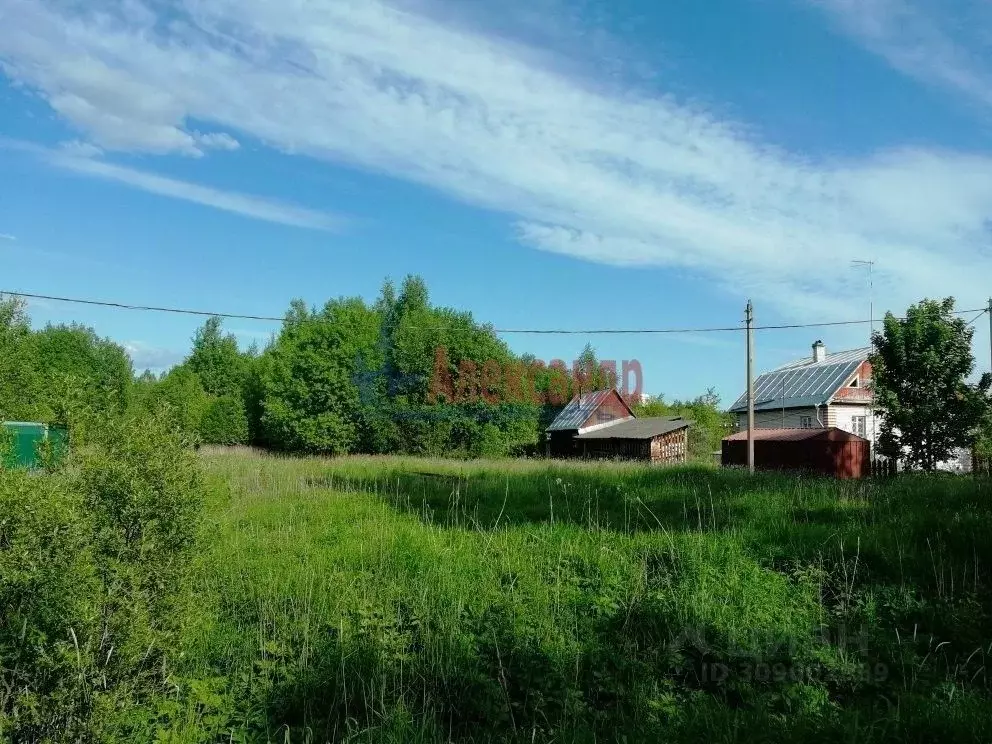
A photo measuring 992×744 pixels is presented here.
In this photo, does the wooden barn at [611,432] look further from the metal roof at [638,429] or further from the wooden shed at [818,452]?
the wooden shed at [818,452]

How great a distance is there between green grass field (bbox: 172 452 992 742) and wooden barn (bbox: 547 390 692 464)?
881 inches

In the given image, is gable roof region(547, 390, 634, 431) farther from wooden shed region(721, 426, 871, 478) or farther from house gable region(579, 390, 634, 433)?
wooden shed region(721, 426, 871, 478)

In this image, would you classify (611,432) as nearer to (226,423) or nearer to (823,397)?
(823,397)

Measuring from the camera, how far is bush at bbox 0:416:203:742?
152 inches

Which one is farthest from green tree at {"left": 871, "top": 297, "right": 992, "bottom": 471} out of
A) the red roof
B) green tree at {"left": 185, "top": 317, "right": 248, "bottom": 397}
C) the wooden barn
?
green tree at {"left": 185, "top": 317, "right": 248, "bottom": 397}

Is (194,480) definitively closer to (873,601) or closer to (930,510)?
(873,601)

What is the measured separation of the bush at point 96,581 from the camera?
3871mm

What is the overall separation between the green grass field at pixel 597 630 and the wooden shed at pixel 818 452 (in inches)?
459

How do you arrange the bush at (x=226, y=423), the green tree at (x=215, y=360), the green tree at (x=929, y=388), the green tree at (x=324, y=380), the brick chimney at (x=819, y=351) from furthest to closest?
1. the green tree at (x=215, y=360)
2. the bush at (x=226, y=423)
3. the green tree at (x=324, y=380)
4. the brick chimney at (x=819, y=351)
5. the green tree at (x=929, y=388)

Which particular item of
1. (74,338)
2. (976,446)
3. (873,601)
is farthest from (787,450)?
(74,338)

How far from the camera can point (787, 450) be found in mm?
21094

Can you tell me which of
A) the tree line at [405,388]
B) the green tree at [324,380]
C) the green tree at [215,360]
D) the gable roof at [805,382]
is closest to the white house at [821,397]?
the gable roof at [805,382]

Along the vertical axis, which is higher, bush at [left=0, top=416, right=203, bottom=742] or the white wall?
the white wall

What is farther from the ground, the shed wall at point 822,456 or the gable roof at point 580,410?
the gable roof at point 580,410
